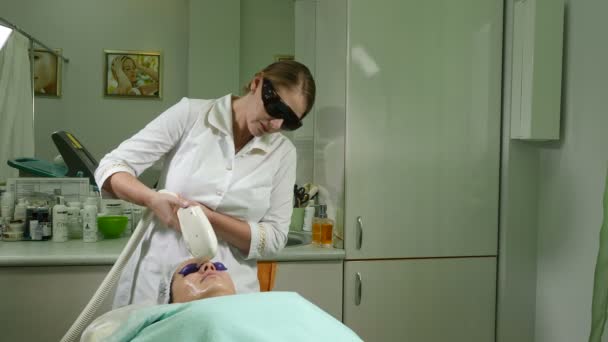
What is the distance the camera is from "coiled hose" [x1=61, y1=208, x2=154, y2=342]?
132 centimetres

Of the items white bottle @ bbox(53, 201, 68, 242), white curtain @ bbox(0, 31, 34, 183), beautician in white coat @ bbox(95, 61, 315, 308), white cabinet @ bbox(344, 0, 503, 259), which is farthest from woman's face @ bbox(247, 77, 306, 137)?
white curtain @ bbox(0, 31, 34, 183)

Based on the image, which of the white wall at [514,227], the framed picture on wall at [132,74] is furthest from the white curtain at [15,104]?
the white wall at [514,227]

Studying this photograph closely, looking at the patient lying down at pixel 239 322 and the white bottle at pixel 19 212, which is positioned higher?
the white bottle at pixel 19 212

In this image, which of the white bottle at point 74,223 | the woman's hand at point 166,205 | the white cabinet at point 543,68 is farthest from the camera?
the white bottle at point 74,223

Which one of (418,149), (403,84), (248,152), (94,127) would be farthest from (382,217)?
(94,127)

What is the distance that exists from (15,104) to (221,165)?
1.21 metres

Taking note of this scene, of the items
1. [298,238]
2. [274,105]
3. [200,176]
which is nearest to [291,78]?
[274,105]

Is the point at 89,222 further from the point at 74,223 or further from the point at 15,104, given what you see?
the point at 15,104

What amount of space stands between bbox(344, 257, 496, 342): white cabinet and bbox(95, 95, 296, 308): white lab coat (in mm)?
554

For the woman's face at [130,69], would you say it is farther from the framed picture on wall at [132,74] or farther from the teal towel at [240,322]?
the teal towel at [240,322]

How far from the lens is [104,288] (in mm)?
1354

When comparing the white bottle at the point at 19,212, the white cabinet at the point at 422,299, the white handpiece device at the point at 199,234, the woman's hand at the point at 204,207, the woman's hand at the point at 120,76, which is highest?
the woman's hand at the point at 120,76

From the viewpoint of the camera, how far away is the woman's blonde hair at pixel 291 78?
4.61ft

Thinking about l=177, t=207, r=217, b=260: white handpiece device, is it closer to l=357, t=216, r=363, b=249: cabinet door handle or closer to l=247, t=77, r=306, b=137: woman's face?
l=247, t=77, r=306, b=137: woman's face
